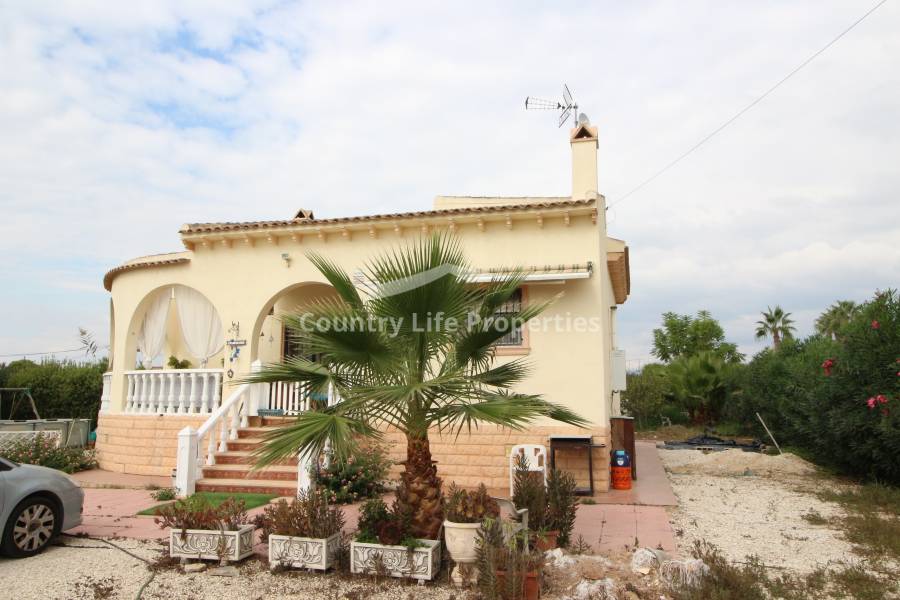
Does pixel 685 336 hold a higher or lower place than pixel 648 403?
higher

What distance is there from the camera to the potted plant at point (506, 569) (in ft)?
17.2

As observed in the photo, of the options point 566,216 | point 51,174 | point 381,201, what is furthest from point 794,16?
point 51,174

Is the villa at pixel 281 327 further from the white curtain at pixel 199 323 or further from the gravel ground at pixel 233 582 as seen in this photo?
the gravel ground at pixel 233 582

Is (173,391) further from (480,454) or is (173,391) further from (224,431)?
(480,454)

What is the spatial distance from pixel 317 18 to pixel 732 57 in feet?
19.6

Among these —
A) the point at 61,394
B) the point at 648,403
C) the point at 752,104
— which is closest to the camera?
the point at 752,104

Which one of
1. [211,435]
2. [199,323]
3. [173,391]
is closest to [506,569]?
[211,435]

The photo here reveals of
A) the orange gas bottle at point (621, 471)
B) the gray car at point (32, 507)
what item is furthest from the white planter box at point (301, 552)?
the orange gas bottle at point (621, 471)

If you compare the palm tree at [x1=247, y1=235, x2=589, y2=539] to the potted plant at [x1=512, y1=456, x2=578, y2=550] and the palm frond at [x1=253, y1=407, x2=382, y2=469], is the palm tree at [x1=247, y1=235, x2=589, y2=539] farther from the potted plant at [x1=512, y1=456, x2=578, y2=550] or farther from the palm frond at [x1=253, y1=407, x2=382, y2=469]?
the potted plant at [x1=512, y1=456, x2=578, y2=550]

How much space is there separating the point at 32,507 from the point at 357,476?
445 cm

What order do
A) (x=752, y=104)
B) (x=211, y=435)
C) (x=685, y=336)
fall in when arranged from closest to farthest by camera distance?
1. (x=752, y=104)
2. (x=211, y=435)
3. (x=685, y=336)

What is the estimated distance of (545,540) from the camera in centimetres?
647

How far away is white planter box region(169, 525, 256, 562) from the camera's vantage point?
6547 millimetres

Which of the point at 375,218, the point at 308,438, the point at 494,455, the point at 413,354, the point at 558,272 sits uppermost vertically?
the point at 375,218
